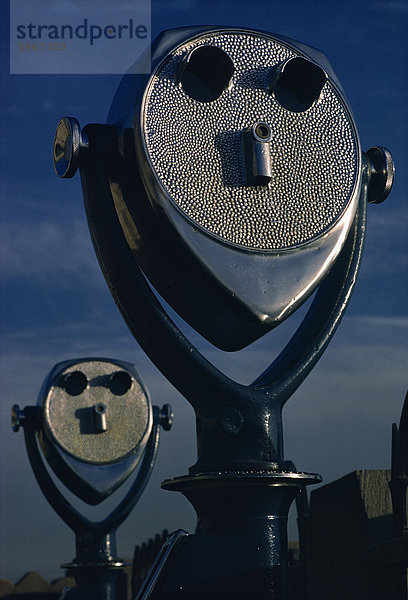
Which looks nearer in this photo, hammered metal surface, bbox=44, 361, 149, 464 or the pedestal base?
the pedestal base

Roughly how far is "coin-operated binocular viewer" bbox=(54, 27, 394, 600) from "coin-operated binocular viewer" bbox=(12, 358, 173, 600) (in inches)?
100

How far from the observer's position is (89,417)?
14.6 feet

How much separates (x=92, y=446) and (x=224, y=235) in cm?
278

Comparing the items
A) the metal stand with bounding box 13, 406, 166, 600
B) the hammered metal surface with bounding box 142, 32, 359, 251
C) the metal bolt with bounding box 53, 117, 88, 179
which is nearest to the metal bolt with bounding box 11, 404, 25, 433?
the metal stand with bounding box 13, 406, 166, 600

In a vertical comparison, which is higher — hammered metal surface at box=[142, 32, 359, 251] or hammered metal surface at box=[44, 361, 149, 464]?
hammered metal surface at box=[142, 32, 359, 251]

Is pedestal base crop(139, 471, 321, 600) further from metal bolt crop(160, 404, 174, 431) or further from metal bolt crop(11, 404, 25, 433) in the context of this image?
metal bolt crop(160, 404, 174, 431)

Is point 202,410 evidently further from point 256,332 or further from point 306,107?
point 306,107

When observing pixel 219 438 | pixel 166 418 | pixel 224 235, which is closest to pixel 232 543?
pixel 219 438

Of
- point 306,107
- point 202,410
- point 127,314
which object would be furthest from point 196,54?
point 202,410

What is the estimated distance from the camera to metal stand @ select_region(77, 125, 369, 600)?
5.74 feet

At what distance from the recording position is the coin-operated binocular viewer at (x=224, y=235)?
1.79 metres

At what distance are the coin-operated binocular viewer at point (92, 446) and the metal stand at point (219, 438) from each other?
8.29ft

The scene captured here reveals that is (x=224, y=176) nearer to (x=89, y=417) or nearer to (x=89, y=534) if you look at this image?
(x=89, y=417)

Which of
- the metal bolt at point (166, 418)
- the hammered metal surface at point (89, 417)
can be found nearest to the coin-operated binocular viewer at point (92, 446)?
the hammered metal surface at point (89, 417)
